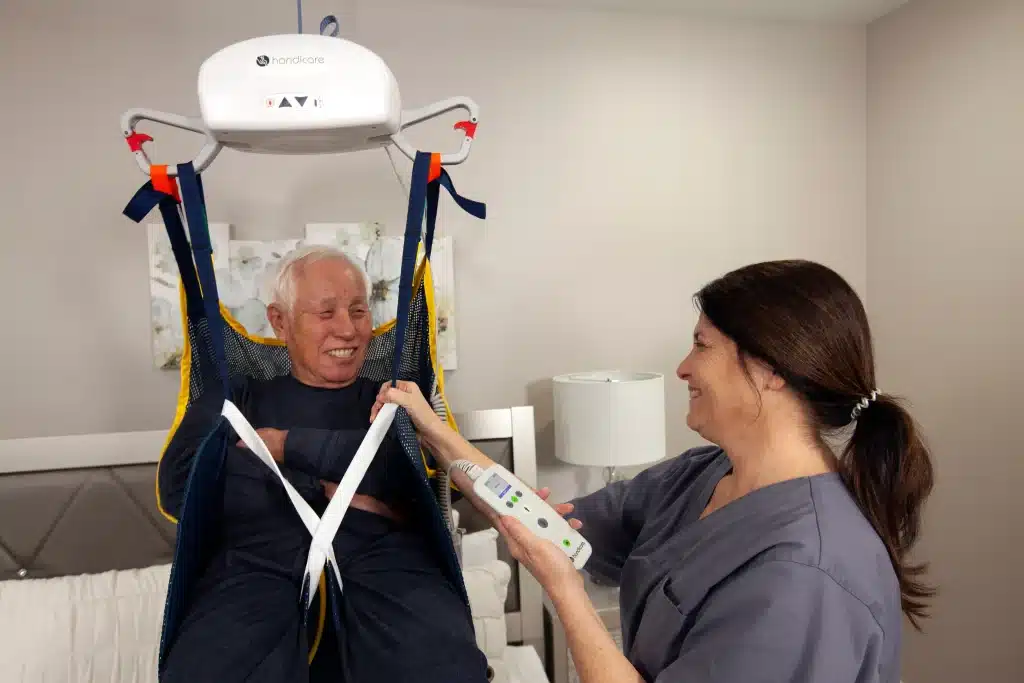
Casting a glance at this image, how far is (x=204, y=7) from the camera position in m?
1.97

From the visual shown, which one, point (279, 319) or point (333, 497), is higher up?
point (279, 319)

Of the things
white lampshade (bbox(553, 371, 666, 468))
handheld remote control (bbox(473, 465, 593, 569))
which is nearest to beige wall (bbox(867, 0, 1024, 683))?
white lampshade (bbox(553, 371, 666, 468))

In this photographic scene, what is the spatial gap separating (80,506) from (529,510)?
55.2 inches

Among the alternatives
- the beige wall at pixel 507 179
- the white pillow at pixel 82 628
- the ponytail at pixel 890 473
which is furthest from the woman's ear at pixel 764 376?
the white pillow at pixel 82 628

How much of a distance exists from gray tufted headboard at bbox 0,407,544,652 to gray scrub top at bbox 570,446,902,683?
138 cm

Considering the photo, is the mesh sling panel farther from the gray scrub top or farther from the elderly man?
the gray scrub top

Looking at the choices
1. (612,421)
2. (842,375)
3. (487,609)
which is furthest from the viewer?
(612,421)

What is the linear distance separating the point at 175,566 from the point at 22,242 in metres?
1.36

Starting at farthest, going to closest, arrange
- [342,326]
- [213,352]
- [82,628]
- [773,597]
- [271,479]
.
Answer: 1. [82,628]
2. [342,326]
3. [271,479]
4. [213,352]
5. [773,597]

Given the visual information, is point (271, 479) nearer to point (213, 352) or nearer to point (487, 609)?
point (213, 352)

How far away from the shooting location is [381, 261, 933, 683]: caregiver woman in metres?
0.84

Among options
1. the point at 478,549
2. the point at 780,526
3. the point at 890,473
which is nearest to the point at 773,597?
the point at 780,526

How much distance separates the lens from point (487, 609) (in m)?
1.76

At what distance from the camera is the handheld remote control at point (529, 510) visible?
1.03 meters
